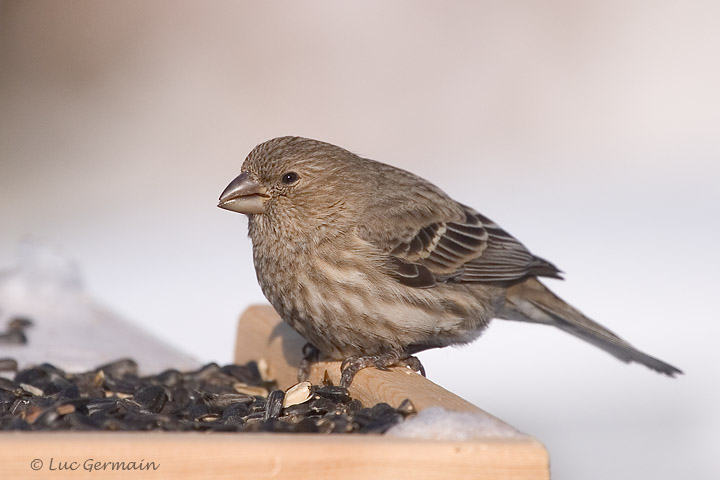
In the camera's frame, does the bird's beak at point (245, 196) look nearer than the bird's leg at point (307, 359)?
Yes

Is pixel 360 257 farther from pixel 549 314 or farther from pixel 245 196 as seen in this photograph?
pixel 549 314

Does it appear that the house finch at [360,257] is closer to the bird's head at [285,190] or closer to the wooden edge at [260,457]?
the bird's head at [285,190]

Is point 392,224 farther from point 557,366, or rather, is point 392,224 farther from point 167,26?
point 167,26

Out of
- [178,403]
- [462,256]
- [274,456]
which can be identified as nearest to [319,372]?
[178,403]

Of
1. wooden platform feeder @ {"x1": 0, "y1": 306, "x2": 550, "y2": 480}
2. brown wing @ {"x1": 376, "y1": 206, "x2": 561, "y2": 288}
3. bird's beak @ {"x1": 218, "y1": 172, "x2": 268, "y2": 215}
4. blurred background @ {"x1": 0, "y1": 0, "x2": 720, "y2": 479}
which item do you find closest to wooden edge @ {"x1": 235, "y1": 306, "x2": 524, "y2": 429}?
wooden platform feeder @ {"x1": 0, "y1": 306, "x2": 550, "y2": 480}

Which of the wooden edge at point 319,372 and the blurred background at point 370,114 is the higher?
the blurred background at point 370,114

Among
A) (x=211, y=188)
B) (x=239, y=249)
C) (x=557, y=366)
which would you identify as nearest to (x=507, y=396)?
(x=557, y=366)

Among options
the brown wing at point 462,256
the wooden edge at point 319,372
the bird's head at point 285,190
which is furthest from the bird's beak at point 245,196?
the wooden edge at point 319,372
